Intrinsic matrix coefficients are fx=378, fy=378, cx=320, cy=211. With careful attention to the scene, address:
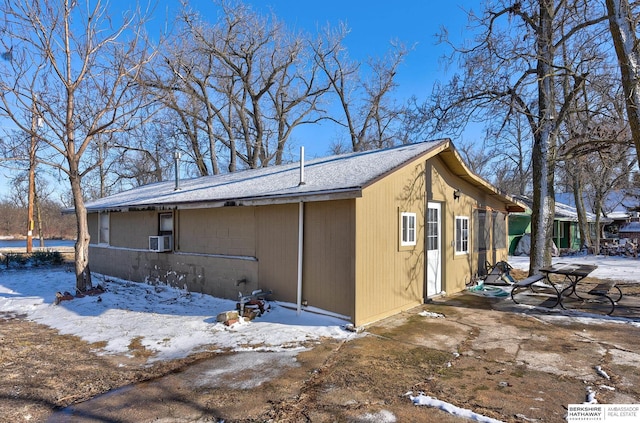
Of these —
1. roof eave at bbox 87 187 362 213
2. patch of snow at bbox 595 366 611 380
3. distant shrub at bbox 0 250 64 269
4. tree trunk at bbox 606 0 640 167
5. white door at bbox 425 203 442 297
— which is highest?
tree trunk at bbox 606 0 640 167

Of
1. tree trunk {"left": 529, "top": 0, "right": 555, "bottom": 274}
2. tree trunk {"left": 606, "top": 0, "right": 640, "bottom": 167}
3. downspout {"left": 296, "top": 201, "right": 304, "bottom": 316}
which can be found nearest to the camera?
downspout {"left": 296, "top": 201, "right": 304, "bottom": 316}

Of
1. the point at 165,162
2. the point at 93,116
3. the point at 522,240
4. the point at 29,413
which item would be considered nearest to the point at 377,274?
the point at 29,413

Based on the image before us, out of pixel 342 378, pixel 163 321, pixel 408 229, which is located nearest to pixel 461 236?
pixel 408 229

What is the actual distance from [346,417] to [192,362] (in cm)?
229

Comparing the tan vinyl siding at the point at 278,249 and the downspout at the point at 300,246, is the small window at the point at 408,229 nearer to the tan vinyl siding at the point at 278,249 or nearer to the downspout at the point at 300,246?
the downspout at the point at 300,246

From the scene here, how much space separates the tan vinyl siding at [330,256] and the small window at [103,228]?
855 centimetres

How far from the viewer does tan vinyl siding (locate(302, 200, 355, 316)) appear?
6031 mm

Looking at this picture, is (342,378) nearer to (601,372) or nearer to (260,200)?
(601,372)

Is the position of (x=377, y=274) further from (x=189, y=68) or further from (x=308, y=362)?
(x=189, y=68)

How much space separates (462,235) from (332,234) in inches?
194

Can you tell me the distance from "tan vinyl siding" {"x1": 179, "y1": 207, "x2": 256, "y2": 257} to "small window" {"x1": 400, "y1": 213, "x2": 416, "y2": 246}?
2.94m

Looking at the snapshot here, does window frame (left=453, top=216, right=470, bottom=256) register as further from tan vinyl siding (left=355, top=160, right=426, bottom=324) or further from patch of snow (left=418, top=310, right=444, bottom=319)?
patch of snow (left=418, top=310, right=444, bottom=319)

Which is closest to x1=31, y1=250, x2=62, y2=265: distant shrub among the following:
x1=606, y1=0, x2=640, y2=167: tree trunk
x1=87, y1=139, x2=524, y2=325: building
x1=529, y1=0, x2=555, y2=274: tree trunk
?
x1=87, y1=139, x2=524, y2=325: building

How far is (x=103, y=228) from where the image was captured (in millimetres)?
12297
